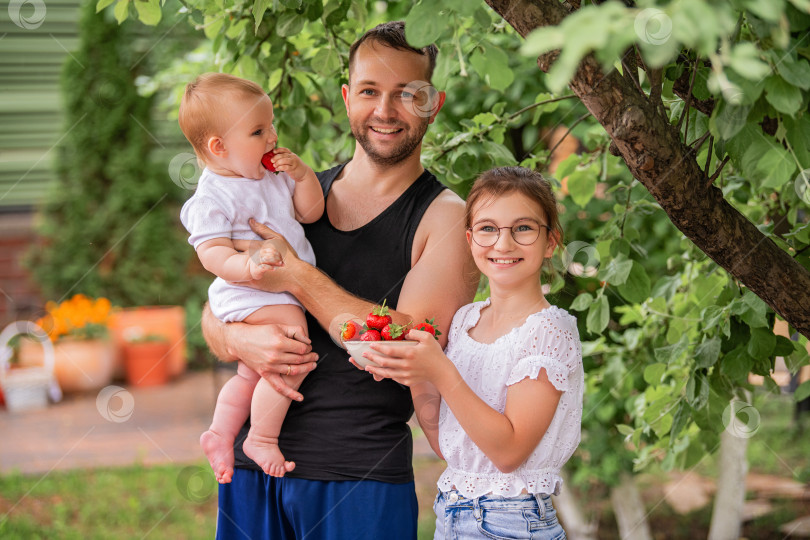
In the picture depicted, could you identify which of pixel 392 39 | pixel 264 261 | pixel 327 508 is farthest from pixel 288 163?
pixel 327 508

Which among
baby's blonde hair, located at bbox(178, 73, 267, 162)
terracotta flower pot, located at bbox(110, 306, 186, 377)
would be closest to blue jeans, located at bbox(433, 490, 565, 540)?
baby's blonde hair, located at bbox(178, 73, 267, 162)

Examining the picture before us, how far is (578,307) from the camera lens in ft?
7.45

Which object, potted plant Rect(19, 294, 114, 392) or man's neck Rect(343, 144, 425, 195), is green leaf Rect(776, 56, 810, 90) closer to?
man's neck Rect(343, 144, 425, 195)

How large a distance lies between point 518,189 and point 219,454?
1.04 m

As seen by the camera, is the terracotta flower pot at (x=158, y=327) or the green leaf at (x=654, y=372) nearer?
the green leaf at (x=654, y=372)

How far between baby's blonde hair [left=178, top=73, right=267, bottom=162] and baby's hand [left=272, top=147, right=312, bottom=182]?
0.15m

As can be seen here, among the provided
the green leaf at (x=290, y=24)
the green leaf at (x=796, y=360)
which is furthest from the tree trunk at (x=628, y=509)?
the green leaf at (x=290, y=24)

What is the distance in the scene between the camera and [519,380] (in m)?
1.70

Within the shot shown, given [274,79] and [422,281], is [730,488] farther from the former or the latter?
[274,79]

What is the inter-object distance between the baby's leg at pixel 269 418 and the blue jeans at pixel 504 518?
47 centimetres

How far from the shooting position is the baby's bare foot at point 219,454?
211 centimetres

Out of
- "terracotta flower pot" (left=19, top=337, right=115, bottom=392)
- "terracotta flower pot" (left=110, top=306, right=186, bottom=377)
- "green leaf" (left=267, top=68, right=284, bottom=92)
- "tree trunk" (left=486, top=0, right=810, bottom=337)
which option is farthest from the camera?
"terracotta flower pot" (left=110, top=306, right=186, bottom=377)

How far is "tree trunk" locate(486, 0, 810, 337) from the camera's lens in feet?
5.03

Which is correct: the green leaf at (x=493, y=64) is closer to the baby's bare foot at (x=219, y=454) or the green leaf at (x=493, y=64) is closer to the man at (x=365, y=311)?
the man at (x=365, y=311)
